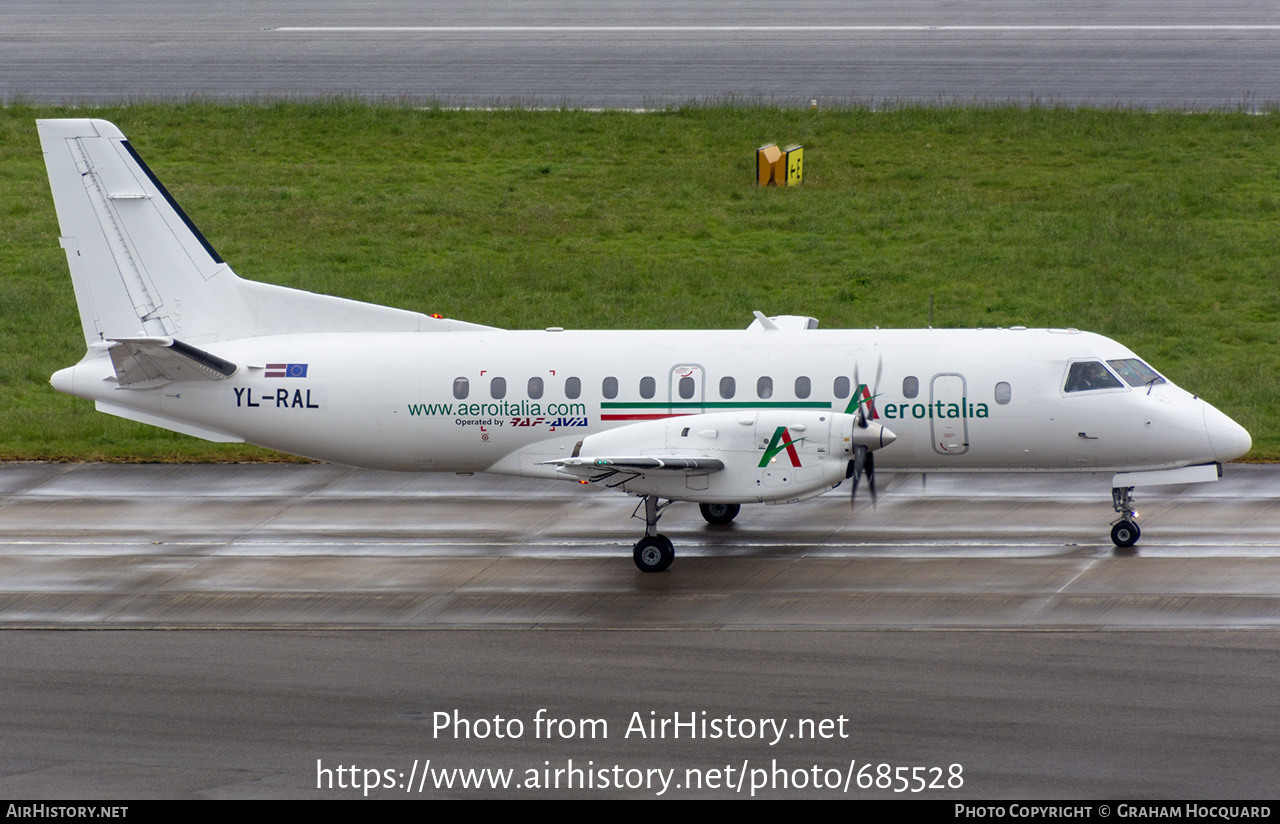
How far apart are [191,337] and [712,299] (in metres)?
18.5

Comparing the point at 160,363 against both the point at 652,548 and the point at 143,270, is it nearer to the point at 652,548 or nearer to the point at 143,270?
the point at 143,270

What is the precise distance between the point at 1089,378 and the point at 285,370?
1213cm

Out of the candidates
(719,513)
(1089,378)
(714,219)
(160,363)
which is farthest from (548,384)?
(714,219)

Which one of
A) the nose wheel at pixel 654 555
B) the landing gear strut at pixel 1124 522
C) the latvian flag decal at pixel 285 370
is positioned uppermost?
the latvian flag decal at pixel 285 370

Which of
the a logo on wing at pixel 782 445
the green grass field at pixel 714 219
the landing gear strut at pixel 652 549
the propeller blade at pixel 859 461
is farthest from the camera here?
the green grass field at pixel 714 219

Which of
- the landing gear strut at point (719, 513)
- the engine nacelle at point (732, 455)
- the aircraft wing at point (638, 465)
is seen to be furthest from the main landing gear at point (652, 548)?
the landing gear strut at point (719, 513)

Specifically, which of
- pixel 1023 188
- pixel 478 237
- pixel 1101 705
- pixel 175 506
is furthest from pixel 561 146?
pixel 1101 705

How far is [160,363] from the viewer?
22016 mm

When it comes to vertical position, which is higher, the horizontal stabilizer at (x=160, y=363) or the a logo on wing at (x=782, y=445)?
the horizontal stabilizer at (x=160, y=363)

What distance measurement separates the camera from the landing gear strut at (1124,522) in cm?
2164

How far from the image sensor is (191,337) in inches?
912

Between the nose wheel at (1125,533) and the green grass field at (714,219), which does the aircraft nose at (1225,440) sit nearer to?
the nose wheel at (1125,533)

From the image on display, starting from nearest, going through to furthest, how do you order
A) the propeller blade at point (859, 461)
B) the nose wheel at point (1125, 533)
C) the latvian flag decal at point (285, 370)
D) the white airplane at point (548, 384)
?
the propeller blade at point (859, 461)
the white airplane at point (548, 384)
the nose wheel at point (1125, 533)
the latvian flag decal at point (285, 370)

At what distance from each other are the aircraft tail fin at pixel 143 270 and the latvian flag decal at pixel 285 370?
0.86m
